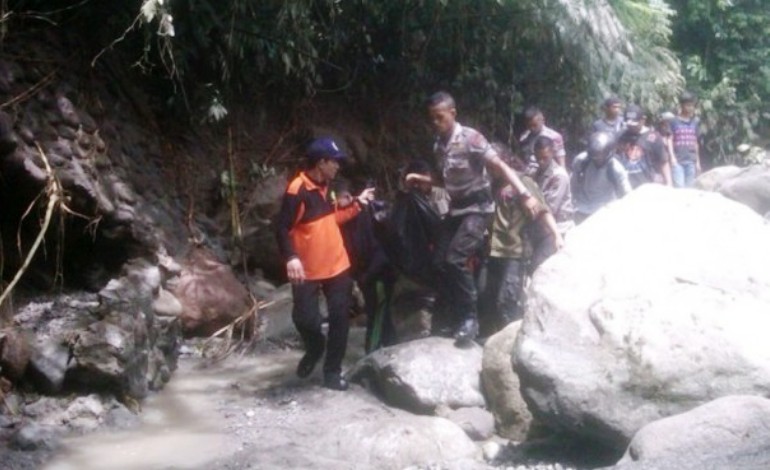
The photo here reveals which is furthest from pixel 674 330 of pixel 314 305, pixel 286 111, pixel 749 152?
pixel 749 152

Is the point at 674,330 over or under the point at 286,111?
under

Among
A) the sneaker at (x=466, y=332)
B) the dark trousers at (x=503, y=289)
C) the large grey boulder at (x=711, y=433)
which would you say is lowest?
the large grey boulder at (x=711, y=433)

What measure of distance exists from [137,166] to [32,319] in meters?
2.01

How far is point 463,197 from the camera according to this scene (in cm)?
683

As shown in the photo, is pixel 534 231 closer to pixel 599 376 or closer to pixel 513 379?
pixel 513 379

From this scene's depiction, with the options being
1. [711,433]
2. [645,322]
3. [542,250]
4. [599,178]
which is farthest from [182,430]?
[599,178]

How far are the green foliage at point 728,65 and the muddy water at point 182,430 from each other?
33.8 feet

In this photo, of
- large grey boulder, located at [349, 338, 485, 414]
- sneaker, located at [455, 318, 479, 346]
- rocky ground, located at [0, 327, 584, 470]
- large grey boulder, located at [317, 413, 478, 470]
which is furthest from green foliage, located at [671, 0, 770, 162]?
large grey boulder, located at [317, 413, 478, 470]

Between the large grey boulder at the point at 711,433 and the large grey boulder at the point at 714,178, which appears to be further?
the large grey boulder at the point at 714,178

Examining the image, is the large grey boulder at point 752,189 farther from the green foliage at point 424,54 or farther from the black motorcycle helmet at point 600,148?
the black motorcycle helmet at point 600,148

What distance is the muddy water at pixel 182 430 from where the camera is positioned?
18.6 ft

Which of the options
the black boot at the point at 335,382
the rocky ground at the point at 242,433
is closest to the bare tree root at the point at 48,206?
the rocky ground at the point at 242,433

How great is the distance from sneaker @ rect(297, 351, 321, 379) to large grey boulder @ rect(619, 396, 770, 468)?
288 centimetres

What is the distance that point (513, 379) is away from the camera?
6.27 metres
